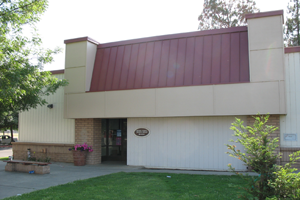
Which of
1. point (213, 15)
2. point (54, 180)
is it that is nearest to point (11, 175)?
point (54, 180)

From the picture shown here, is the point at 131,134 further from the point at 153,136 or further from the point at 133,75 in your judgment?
the point at 133,75

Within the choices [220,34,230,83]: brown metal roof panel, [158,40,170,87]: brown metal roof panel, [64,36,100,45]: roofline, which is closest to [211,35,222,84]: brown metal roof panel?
[220,34,230,83]: brown metal roof panel

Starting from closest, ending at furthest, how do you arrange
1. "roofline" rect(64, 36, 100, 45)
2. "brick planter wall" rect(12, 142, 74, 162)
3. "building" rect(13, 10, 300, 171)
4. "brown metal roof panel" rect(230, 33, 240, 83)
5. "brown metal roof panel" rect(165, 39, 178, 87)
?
"building" rect(13, 10, 300, 171) → "brown metal roof panel" rect(230, 33, 240, 83) → "brown metal roof panel" rect(165, 39, 178, 87) → "roofline" rect(64, 36, 100, 45) → "brick planter wall" rect(12, 142, 74, 162)

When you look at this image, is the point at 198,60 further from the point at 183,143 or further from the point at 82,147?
the point at 82,147

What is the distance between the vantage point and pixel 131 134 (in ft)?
43.0

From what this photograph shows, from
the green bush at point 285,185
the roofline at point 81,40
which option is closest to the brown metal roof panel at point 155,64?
the roofline at point 81,40

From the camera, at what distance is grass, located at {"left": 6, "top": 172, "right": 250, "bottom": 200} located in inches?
286

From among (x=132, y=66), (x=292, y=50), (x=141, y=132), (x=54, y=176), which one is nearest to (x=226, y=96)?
(x=292, y=50)

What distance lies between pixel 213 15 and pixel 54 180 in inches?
984

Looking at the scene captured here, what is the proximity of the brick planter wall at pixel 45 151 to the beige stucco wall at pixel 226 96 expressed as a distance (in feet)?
8.67

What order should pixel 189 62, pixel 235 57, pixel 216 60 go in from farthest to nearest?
pixel 189 62 < pixel 216 60 < pixel 235 57

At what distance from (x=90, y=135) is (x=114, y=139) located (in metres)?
1.76

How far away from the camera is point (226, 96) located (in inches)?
429

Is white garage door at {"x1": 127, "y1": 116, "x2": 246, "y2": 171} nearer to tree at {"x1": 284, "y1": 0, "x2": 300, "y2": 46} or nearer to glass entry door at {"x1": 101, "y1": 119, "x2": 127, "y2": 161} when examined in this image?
glass entry door at {"x1": 101, "y1": 119, "x2": 127, "y2": 161}
